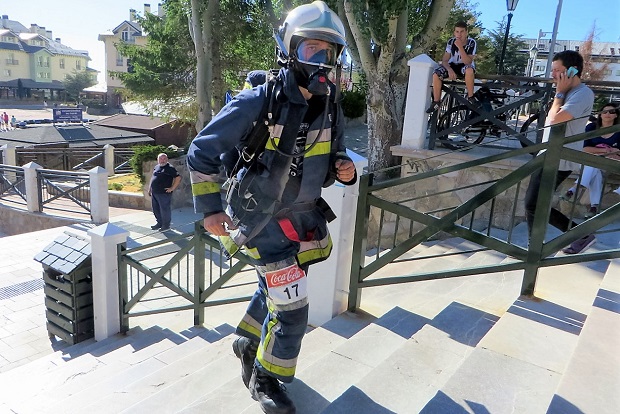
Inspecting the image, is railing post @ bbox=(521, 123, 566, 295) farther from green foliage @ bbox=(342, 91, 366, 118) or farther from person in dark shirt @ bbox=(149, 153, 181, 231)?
green foliage @ bbox=(342, 91, 366, 118)

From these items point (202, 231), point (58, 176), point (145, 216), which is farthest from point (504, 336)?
point (58, 176)

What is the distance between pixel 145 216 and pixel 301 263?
33.2 feet

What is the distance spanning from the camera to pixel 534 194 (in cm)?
347

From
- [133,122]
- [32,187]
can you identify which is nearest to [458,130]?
[32,187]

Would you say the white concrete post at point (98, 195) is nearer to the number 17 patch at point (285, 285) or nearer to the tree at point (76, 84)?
the number 17 patch at point (285, 285)

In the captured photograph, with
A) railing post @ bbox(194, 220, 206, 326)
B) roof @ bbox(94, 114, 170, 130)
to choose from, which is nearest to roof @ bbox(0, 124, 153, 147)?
roof @ bbox(94, 114, 170, 130)

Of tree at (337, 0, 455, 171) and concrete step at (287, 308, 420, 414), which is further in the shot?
tree at (337, 0, 455, 171)

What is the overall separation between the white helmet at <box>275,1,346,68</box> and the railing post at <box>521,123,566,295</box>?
5.00 feet

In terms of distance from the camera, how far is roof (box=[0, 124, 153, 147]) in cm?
1770

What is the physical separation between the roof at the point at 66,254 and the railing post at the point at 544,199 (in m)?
4.17

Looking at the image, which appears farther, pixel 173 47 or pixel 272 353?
pixel 173 47

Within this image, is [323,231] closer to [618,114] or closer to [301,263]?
[301,263]

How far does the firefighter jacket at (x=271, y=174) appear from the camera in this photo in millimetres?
2137

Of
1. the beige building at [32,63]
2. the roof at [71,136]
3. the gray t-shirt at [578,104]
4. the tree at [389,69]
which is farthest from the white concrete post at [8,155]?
the beige building at [32,63]
